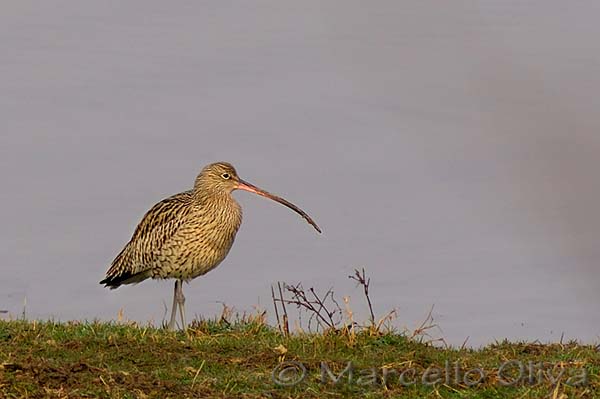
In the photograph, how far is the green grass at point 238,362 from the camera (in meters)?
7.04

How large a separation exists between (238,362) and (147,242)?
421 cm

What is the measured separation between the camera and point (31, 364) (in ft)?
23.4

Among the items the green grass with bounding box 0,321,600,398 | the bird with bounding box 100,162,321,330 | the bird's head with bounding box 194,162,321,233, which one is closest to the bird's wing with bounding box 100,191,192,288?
the bird with bounding box 100,162,321,330

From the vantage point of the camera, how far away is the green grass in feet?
23.1

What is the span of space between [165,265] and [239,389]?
4.73 metres

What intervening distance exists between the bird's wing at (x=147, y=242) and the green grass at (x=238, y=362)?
2.71 metres

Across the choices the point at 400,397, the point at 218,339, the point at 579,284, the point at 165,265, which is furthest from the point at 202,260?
the point at 579,284

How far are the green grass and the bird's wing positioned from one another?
271cm

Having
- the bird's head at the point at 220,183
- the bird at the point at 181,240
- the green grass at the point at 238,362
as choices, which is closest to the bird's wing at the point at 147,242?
the bird at the point at 181,240

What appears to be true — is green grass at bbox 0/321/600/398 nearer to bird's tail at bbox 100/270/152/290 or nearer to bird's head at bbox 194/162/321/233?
bird's tail at bbox 100/270/152/290

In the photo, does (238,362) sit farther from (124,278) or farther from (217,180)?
(217,180)

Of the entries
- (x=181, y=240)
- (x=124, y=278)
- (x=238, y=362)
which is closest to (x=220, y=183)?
(x=181, y=240)

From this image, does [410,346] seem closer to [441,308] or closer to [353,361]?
[353,361]

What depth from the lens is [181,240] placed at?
38.7ft
